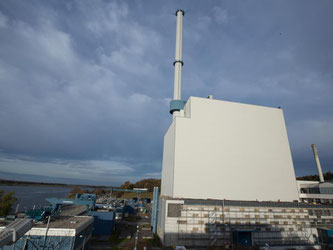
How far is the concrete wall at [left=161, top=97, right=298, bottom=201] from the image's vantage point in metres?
34.0

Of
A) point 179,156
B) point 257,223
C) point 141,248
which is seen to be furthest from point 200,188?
point 141,248

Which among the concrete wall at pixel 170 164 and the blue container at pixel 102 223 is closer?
the blue container at pixel 102 223

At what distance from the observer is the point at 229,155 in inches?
1435

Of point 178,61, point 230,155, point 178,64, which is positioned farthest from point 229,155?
point 178,61

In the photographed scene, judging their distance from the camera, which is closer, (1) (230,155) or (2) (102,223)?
(2) (102,223)

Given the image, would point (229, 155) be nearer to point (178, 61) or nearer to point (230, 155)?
point (230, 155)

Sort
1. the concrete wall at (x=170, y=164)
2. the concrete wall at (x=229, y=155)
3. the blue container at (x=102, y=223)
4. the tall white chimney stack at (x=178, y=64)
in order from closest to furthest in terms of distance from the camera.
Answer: the blue container at (x=102, y=223)
the concrete wall at (x=229, y=155)
the concrete wall at (x=170, y=164)
the tall white chimney stack at (x=178, y=64)

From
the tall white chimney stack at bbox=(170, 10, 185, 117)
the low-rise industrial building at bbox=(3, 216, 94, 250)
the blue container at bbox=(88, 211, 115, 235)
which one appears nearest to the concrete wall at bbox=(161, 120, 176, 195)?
the tall white chimney stack at bbox=(170, 10, 185, 117)

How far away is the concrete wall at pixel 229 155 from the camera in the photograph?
34000 millimetres

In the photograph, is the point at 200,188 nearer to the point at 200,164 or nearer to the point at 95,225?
the point at 200,164

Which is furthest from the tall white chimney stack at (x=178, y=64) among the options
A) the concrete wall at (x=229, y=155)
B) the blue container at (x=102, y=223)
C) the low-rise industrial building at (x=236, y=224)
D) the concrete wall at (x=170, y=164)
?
the blue container at (x=102, y=223)

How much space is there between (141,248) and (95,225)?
36.4ft

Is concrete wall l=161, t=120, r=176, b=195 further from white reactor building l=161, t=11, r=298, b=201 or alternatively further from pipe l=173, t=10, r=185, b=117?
pipe l=173, t=10, r=185, b=117

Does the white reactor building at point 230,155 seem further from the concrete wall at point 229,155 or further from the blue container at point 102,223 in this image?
the blue container at point 102,223
